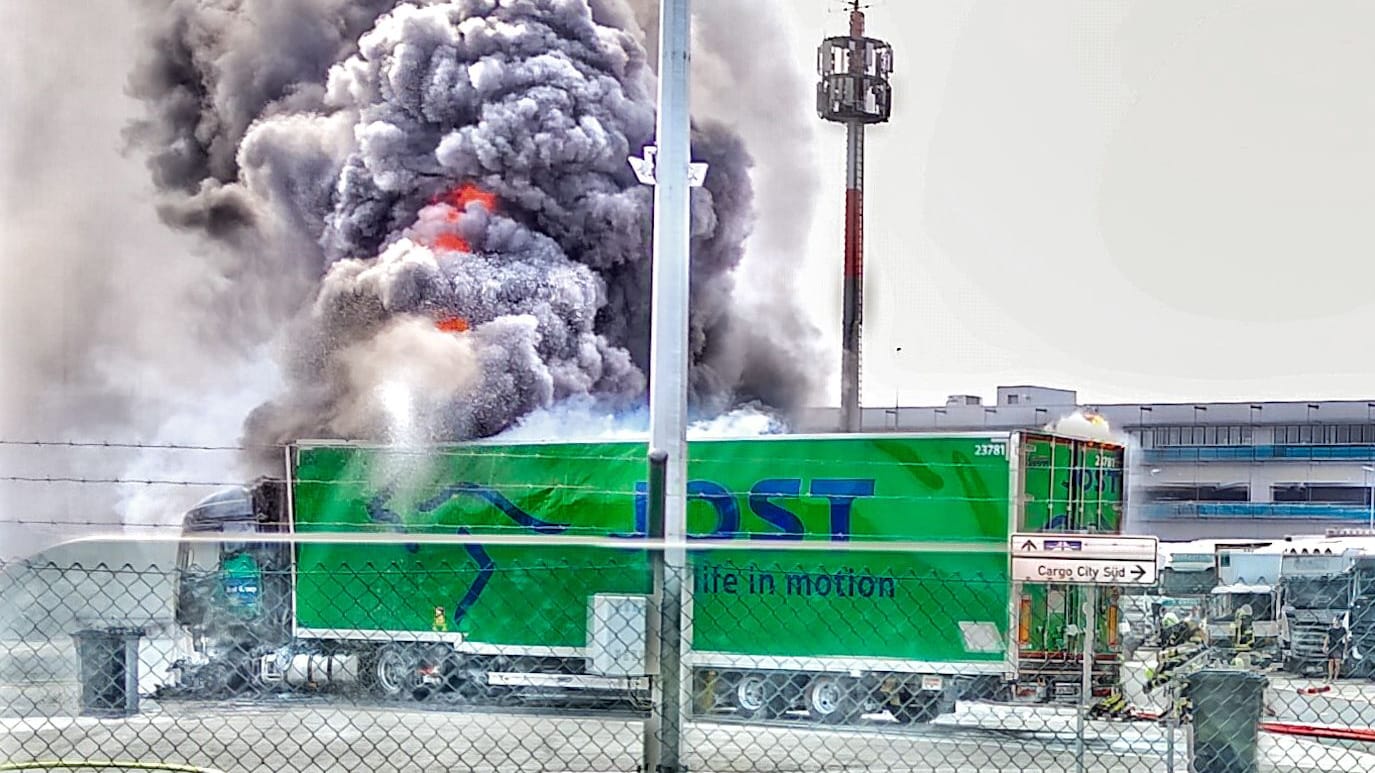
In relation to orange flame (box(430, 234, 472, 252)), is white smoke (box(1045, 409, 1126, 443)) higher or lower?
lower

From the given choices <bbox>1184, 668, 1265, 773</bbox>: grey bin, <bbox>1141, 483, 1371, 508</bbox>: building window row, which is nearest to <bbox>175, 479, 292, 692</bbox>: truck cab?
<bbox>1184, 668, 1265, 773</bbox>: grey bin

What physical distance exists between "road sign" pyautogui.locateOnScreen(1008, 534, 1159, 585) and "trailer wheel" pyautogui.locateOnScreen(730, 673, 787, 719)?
53.2 inches

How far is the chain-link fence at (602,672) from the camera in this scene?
535 centimetres

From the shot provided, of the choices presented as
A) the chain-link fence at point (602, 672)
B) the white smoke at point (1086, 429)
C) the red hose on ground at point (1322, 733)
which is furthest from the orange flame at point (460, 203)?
the red hose on ground at point (1322, 733)

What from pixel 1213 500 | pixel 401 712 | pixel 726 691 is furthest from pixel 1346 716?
pixel 1213 500

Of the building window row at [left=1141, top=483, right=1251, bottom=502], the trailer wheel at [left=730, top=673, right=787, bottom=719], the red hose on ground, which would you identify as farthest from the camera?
the building window row at [left=1141, top=483, right=1251, bottom=502]

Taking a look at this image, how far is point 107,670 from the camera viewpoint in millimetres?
5230

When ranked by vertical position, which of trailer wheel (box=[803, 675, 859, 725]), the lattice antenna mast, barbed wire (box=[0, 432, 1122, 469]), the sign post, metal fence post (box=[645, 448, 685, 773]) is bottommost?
trailer wheel (box=[803, 675, 859, 725])

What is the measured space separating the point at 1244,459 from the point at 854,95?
1139cm

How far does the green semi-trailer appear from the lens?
37.3ft

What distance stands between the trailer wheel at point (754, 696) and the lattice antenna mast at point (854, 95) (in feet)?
67.4

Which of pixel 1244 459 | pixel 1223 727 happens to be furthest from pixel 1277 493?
pixel 1223 727

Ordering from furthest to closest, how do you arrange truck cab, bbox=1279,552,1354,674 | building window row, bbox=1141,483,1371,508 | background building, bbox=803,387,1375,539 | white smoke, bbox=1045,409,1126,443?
building window row, bbox=1141,483,1371,508 < background building, bbox=803,387,1375,539 < truck cab, bbox=1279,552,1354,674 < white smoke, bbox=1045,409,1126,443

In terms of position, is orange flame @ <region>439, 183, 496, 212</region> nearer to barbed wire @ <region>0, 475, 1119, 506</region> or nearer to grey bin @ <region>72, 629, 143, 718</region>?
barbed wire @ <region>0, 475, 1119, 506</region>
